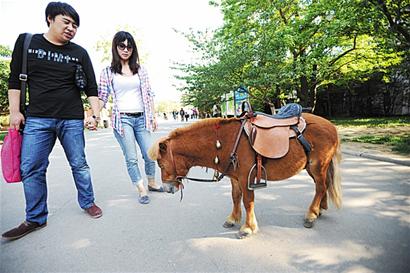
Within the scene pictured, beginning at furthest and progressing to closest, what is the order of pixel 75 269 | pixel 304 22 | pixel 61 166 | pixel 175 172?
1. pixel 304 22
2. pixel 61 166
3. pixel 175 172
4. pixel 75 269

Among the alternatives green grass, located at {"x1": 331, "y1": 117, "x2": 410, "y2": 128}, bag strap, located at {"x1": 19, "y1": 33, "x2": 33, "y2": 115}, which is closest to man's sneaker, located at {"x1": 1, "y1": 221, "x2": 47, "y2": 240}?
bag strap, located at {"x1": 19, "y1": 33, "x2": 33, "y2": 115}

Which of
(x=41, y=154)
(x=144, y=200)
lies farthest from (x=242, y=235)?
(x=41, y=154)

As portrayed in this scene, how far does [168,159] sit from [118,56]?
172 cm

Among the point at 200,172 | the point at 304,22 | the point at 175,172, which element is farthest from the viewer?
the point at 304,22

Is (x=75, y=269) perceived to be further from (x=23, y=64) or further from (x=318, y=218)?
(x=318, y=218)

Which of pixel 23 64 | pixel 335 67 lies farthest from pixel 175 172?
pixel 335 67

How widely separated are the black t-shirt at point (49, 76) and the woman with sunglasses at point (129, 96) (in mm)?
527

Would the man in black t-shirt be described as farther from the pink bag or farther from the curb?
the curb

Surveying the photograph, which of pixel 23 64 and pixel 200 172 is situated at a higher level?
pixel 23 64

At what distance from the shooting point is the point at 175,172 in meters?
2.12

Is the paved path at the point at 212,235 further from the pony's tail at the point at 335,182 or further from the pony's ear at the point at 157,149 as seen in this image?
the pony's ear at the point at 157,149

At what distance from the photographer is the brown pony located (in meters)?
2.11

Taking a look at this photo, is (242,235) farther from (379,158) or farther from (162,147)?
(379,158)

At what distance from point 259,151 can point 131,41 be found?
7.14 feet
